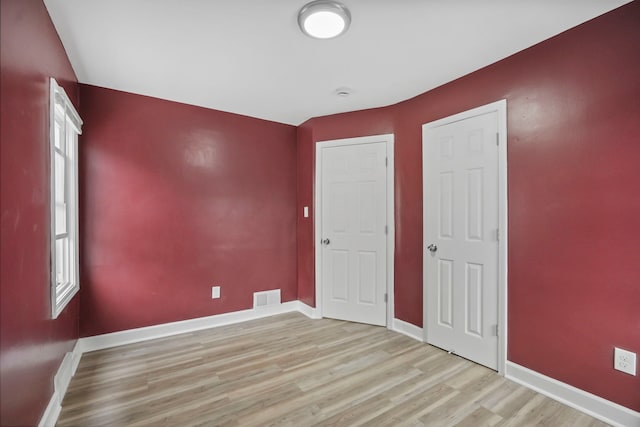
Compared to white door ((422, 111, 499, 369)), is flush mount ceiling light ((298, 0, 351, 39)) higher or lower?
higher

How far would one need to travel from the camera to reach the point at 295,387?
2092mm

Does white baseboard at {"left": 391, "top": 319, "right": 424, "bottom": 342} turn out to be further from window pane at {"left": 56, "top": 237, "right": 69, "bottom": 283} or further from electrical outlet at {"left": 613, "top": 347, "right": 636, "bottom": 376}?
window pane at {"left": 56, "top": 237, "right": 69, "bottom": 283}

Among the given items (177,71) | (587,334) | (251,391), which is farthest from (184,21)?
(587,334)

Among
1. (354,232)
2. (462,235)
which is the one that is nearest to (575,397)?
(462,235)

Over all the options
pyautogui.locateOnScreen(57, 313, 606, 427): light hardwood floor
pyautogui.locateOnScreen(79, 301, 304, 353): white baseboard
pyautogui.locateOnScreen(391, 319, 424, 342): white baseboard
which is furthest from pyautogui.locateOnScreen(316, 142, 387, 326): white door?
pyautogui.locateOnScreen(79, 301, 304, 353): white baseboard

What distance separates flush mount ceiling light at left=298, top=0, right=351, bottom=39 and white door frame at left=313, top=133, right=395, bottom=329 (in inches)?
58.6

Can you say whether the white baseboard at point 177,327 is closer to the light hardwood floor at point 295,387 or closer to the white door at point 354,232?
the light hardwood floor at point 295,387

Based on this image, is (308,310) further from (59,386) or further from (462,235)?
(59,386)

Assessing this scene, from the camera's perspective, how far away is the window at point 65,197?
6.56ft

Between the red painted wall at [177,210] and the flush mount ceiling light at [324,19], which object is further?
the red painted wall at [177,210]

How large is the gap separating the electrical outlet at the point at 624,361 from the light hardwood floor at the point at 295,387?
36 cm

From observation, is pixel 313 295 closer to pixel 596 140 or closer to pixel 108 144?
pixel 108 144

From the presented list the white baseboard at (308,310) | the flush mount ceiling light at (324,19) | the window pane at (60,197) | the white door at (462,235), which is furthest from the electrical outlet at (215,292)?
the flush mount ceiling light at (324,19)

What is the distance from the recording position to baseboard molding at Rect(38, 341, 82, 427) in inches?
64.0
